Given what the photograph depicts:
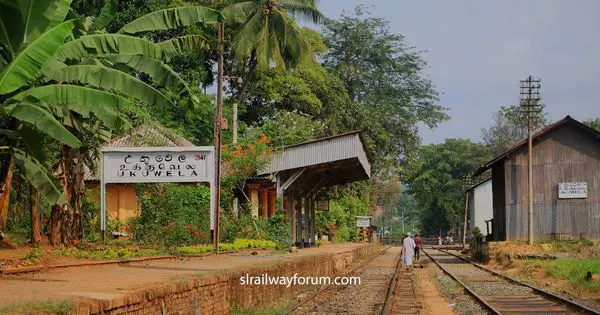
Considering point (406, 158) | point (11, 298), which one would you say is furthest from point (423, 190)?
point (11, 298)

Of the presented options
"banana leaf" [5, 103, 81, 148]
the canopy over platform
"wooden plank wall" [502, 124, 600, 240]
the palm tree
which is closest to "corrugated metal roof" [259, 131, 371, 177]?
the canopy over platform

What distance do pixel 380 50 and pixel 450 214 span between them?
84.1 ft

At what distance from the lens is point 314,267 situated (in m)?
21.9

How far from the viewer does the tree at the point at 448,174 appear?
78062mm

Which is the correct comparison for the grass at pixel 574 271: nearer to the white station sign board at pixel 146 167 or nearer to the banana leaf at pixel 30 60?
the white station sign board at pixel 146 167

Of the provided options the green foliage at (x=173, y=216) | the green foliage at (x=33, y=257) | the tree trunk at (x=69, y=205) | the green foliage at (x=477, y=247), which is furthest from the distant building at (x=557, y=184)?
the green foliage at (x=33, y=257)

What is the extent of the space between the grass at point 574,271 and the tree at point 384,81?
3193 cm

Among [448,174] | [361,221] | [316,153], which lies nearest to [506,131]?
[448,174]

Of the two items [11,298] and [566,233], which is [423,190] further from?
[11,298]

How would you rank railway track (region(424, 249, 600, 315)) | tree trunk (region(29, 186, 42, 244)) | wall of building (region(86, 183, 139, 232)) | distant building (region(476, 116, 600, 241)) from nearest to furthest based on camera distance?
railway track (region(424, 249, 600, 315)) < tree trunk (region(29, 186, 42, 244)) < wall of building (region(86, 183, 139, 232)) < distant building (region(476, 116, 600, 241))

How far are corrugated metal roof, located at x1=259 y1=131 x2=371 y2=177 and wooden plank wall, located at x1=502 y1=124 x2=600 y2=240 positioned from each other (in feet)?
25.8

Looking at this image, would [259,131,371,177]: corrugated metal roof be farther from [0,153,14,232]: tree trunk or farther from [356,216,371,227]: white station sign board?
[356,216,371,227]: white station sign board

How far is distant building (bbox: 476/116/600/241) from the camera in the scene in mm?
31656
